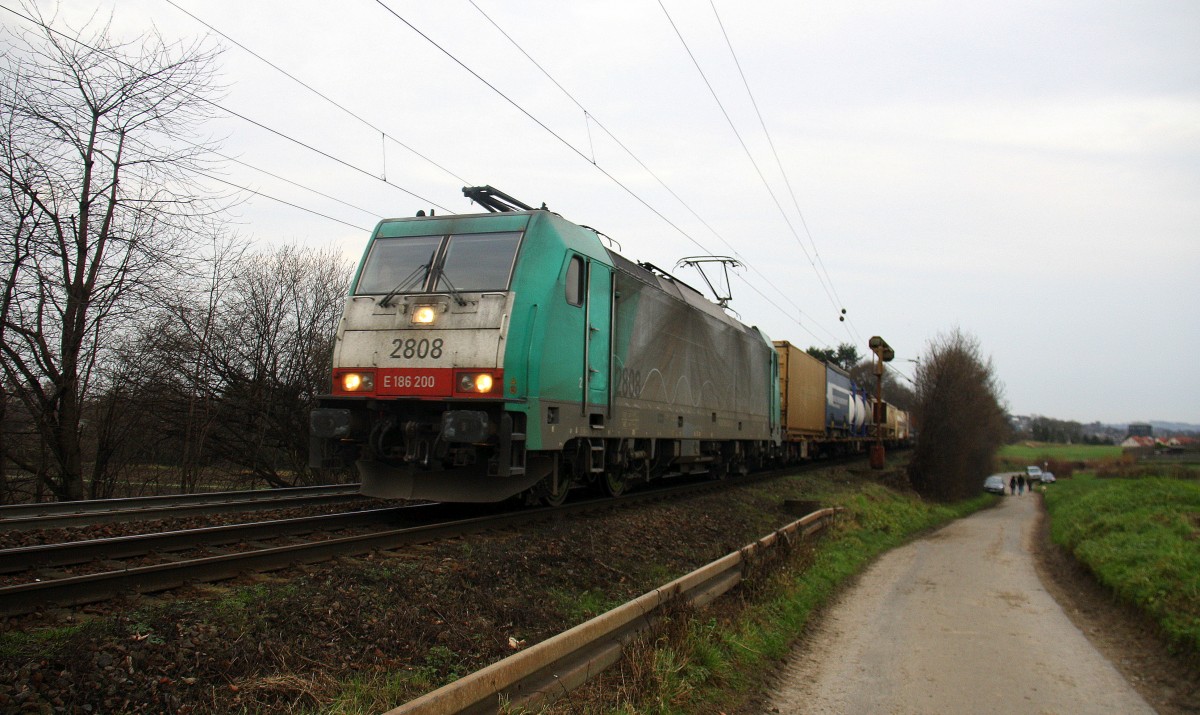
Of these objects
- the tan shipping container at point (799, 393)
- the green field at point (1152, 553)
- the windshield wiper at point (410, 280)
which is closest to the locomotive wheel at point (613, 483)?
the windshield wiper at point (410, 280)

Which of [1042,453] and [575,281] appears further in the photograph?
[1042,453]

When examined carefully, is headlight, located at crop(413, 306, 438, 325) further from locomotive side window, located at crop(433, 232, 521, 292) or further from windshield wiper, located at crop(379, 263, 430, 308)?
windshield wiper, located at crop(379, 263, 430, 308)

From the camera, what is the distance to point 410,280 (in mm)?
9094

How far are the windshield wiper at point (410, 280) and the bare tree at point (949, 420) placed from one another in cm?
2676

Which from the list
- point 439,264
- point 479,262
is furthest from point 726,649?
point 439,264

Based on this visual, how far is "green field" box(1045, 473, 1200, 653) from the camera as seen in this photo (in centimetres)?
829

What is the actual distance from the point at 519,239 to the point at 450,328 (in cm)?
129

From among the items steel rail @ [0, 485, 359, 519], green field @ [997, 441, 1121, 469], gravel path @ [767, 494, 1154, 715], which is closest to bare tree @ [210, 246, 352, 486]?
steel rail @ [0, 485, 359, 519]

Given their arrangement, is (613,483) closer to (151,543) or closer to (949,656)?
(949,656)

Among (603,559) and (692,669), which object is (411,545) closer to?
(603,559)

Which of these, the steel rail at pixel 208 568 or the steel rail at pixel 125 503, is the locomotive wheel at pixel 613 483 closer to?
the steel rail at pixel 208 568

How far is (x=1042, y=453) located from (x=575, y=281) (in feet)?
333

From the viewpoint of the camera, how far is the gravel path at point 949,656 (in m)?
5.72

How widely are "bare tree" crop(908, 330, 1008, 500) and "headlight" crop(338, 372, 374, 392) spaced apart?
27099 millimetres
